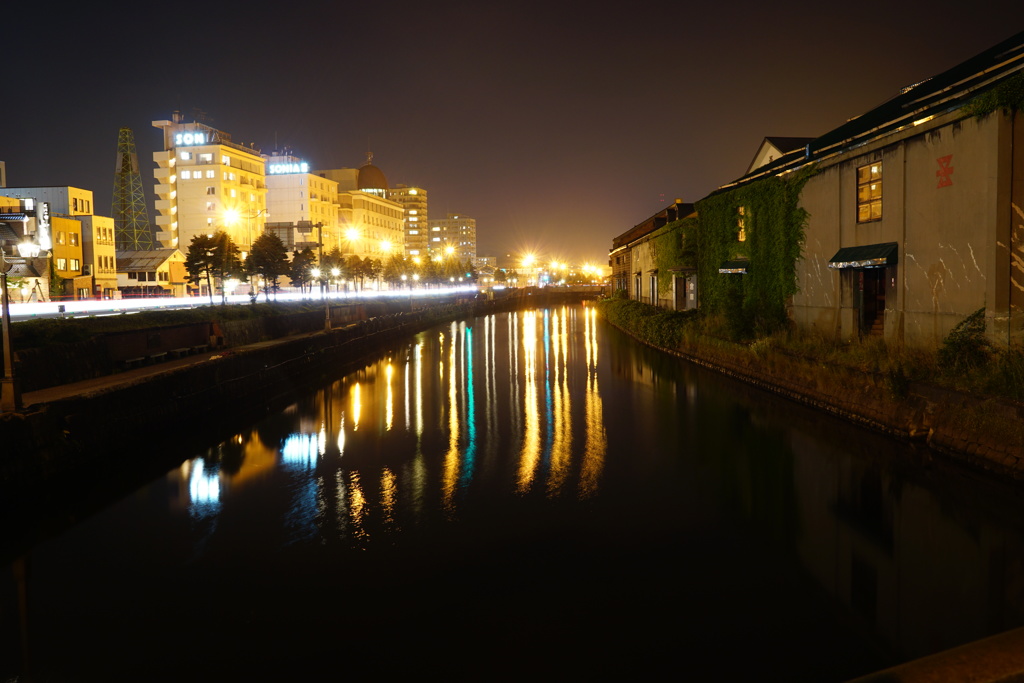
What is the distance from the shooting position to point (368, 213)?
5202 inches

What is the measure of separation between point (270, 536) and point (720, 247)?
25.9m

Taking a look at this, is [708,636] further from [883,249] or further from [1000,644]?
[883,249]

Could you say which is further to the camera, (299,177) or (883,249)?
(299,177)

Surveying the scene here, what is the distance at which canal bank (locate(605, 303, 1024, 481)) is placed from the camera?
36.3ft

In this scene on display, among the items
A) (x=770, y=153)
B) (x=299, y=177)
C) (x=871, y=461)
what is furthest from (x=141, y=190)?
(x=871, y=461)

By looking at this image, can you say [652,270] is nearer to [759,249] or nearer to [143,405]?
[759,249]

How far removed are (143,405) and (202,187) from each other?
305ft

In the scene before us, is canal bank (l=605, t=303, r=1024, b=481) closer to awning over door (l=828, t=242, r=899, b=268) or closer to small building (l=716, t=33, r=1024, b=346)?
small building (l=716, t=33, r=1024, b=346)

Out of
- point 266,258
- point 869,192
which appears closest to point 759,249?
point 869,192

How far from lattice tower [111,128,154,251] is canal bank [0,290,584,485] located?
96095mm

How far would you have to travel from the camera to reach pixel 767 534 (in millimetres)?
→ 9742

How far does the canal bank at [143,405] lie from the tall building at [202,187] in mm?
75745

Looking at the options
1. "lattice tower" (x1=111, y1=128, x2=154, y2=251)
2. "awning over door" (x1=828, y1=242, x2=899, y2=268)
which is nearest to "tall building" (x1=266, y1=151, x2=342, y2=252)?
"lattice tower" (x1=111, y1=128, x2=154, y2=251)

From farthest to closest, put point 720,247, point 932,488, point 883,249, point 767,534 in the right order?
point 720,247 → point 883,249 → point 932,488 → point 767,534
